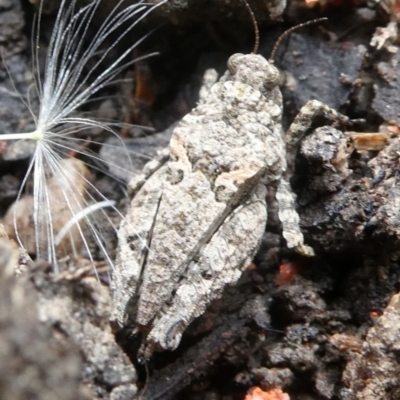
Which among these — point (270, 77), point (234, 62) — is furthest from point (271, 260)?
point (234, 62)

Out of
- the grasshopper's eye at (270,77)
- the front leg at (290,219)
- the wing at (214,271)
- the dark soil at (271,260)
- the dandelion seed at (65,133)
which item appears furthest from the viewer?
the grasshopper's eye at (270,77)

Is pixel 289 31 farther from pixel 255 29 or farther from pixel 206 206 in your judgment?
pixel 206 206

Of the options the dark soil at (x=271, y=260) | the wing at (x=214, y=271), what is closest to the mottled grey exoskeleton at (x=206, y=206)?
the wing at (x=214, y=271)

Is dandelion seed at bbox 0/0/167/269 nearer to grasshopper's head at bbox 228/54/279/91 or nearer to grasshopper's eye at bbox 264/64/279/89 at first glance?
grasshopper's head at bbox 228/54/279/91

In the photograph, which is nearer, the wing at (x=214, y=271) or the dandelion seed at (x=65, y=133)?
the wing at (x=214, y=271)

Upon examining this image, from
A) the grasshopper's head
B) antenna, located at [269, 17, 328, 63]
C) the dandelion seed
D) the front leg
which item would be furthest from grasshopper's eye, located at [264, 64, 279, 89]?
the dandelion seed

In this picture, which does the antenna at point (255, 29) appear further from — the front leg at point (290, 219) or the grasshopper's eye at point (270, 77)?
the front leg at point (290, 219)

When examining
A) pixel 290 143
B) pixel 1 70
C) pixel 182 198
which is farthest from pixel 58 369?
pixel 1 70

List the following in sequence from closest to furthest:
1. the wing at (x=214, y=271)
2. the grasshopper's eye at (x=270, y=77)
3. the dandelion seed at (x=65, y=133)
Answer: the wing at (x=214, y=271)
the dandelion seed at (x=65, y=133)
the grasshopper's eye at (x=270, y=77)

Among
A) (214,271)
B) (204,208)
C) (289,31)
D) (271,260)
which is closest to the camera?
Answer: (214,271)
